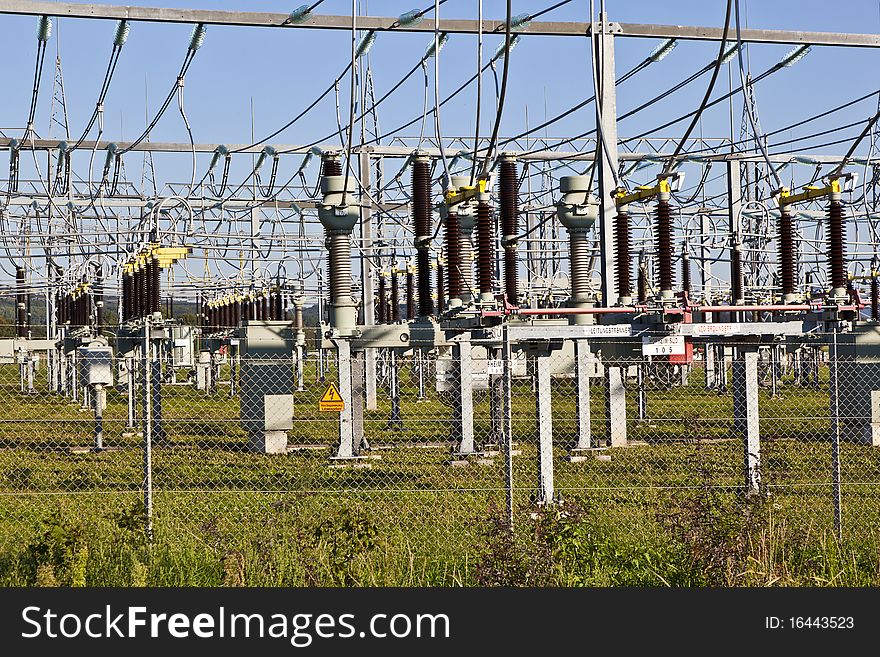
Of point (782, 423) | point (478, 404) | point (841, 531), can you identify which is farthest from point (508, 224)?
point (478, 404)

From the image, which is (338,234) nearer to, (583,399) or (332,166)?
(332,166)

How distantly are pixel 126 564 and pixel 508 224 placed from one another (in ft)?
12.1

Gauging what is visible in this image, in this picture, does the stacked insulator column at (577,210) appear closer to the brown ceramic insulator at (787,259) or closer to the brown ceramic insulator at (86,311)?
the brown ceramic insulator at (787,259)

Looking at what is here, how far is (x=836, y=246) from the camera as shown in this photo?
7766 mm

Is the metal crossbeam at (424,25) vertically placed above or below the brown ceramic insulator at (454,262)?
above

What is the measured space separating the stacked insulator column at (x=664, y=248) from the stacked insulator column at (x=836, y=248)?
1152 mm

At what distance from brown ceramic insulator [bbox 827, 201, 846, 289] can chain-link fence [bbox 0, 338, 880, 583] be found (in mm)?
605

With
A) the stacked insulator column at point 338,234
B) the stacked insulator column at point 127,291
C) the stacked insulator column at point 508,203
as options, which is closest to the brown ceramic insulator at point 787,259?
the stacked insulator column at point 508,203

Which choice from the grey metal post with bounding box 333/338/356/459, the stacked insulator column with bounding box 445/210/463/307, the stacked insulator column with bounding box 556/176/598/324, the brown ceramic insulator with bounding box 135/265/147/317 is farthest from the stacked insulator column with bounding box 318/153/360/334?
the brown ceramic insulator with bounding box 135/265/147/317

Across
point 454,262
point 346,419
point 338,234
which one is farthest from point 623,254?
point 346,419

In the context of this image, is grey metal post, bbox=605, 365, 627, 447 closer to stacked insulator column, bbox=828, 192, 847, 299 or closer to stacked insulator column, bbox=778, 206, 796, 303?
stacked insulator column, bbox=778, 206, 796, 303

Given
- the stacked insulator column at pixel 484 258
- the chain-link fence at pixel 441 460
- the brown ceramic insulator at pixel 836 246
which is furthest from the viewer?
the brown ceramic insulator at pixel 836 246

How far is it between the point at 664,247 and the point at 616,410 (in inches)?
175

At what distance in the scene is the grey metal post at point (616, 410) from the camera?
418 inches
